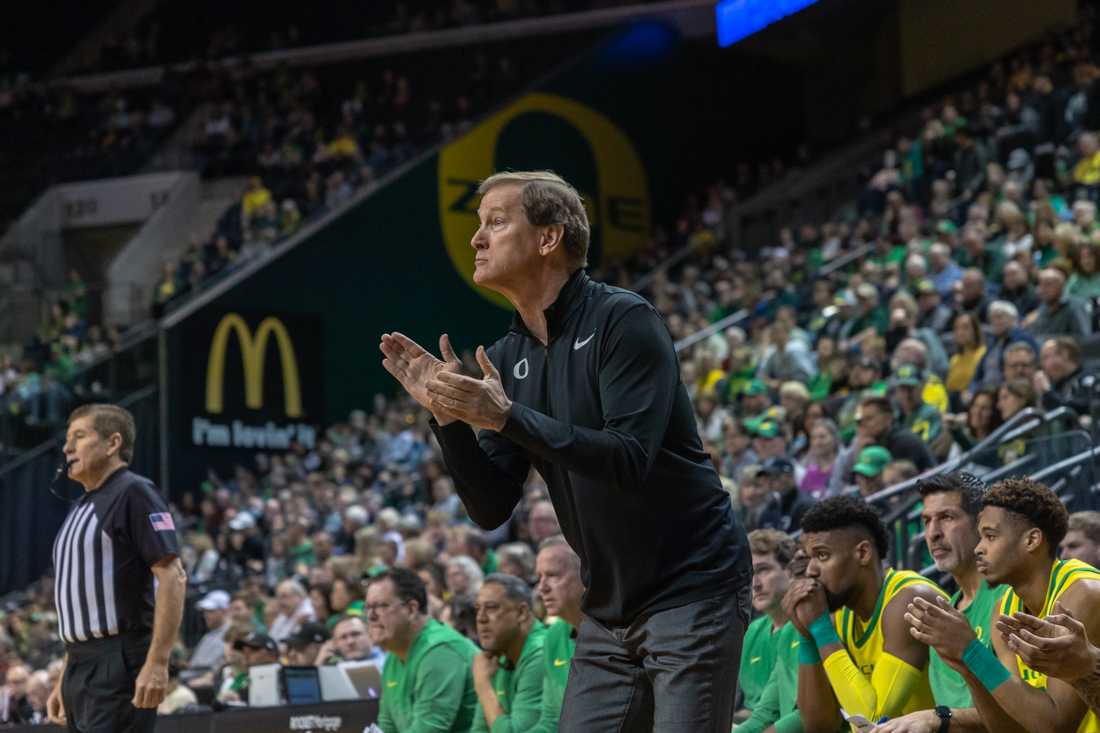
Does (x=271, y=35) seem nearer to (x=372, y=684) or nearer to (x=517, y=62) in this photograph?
(x=517, y=62)

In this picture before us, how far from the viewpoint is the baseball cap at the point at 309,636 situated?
344 inches

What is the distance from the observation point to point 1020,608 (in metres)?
4.70

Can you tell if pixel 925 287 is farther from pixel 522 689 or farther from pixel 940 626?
pixel 940 626

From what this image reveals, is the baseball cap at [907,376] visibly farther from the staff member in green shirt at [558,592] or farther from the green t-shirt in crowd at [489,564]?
the staff member in green shirt at [558,592]

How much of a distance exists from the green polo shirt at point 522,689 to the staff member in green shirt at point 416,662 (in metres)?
Answer: 0.15

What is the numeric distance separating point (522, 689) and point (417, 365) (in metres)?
3.39

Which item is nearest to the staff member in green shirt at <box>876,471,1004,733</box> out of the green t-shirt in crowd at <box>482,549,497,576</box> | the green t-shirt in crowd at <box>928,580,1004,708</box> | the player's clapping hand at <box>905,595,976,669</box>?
the green t-shirt in crowd at <box>928,580,1004,708</box>

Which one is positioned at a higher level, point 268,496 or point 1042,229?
point 1042,229

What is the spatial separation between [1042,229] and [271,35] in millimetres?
18197

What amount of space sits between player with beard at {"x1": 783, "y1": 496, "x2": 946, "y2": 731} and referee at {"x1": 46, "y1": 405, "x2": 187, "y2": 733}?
216cm

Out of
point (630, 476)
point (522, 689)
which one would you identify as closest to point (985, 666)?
point (630, 476)

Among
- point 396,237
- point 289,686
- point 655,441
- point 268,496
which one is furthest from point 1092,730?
point 396,237

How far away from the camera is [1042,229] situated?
12016 millimetres

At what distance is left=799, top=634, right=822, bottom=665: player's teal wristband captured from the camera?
16.8 ft
